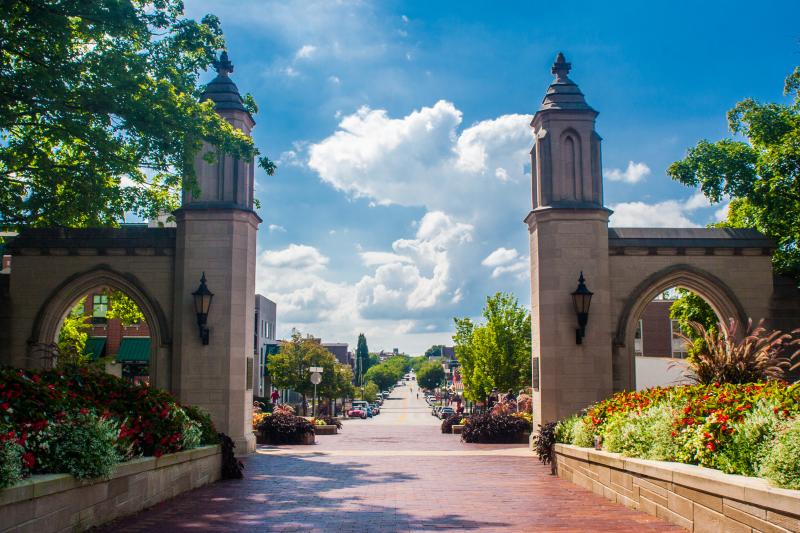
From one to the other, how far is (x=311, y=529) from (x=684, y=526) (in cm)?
390

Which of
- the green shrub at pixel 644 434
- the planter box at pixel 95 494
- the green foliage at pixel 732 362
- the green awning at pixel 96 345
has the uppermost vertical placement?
the green awning at pixel 96 345

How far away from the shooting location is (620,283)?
18047 millimetres

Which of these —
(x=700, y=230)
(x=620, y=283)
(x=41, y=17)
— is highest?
(x=41, y=17)

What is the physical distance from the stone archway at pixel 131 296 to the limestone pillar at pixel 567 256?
888 cm

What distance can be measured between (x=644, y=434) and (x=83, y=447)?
6852mm

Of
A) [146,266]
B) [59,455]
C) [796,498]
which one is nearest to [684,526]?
[796,498]

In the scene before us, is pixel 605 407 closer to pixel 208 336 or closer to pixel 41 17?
pixel 208 336

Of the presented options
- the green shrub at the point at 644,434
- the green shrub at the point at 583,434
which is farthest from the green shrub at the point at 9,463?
the green shrub at the point at 583,434

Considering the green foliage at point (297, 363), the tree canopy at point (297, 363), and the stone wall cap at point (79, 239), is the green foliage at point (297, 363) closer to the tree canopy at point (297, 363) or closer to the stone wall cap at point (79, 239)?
the tree canopy at point (297, 363)

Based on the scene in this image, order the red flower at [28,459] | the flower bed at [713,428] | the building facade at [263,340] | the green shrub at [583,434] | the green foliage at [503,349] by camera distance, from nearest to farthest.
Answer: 1. the flower bed at [713,428]
2. the red flower at [28,459]
3. the green shrub at [583,434]
4. the green foliage at [503,349]
5. the building facade at [263,340]

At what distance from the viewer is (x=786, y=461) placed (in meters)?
6.30

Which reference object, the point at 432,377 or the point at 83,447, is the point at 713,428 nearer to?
the point at 83,447

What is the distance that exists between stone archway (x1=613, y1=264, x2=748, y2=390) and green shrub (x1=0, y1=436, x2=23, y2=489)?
1405 cm

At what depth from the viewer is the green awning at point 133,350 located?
43.1m
